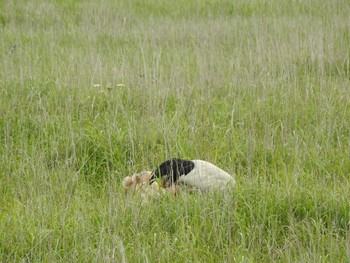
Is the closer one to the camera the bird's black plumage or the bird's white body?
the bird's white body

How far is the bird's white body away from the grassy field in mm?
118


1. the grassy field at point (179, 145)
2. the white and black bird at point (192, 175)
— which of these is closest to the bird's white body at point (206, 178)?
the white and black bird at point (192, 175)

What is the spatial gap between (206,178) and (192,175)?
0.09 m

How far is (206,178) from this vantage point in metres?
3.27

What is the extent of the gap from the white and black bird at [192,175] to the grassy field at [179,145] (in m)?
0.13

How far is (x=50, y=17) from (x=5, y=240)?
662cm

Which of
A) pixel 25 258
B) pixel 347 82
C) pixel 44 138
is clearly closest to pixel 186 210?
pixel 25 258

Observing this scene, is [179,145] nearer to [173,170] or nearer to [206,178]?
[173,170]

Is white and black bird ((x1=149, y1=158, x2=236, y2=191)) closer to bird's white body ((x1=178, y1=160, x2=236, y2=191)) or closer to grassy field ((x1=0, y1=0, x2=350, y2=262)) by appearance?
bird's white body ((x1=178, y1=160, x2=236, y2=191))

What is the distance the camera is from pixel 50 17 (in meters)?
8.83

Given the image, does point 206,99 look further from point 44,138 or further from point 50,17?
point 50,17

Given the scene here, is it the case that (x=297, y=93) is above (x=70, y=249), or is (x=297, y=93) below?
above

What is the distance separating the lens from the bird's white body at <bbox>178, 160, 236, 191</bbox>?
322 cm

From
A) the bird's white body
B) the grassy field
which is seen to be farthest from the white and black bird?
the grassy field
